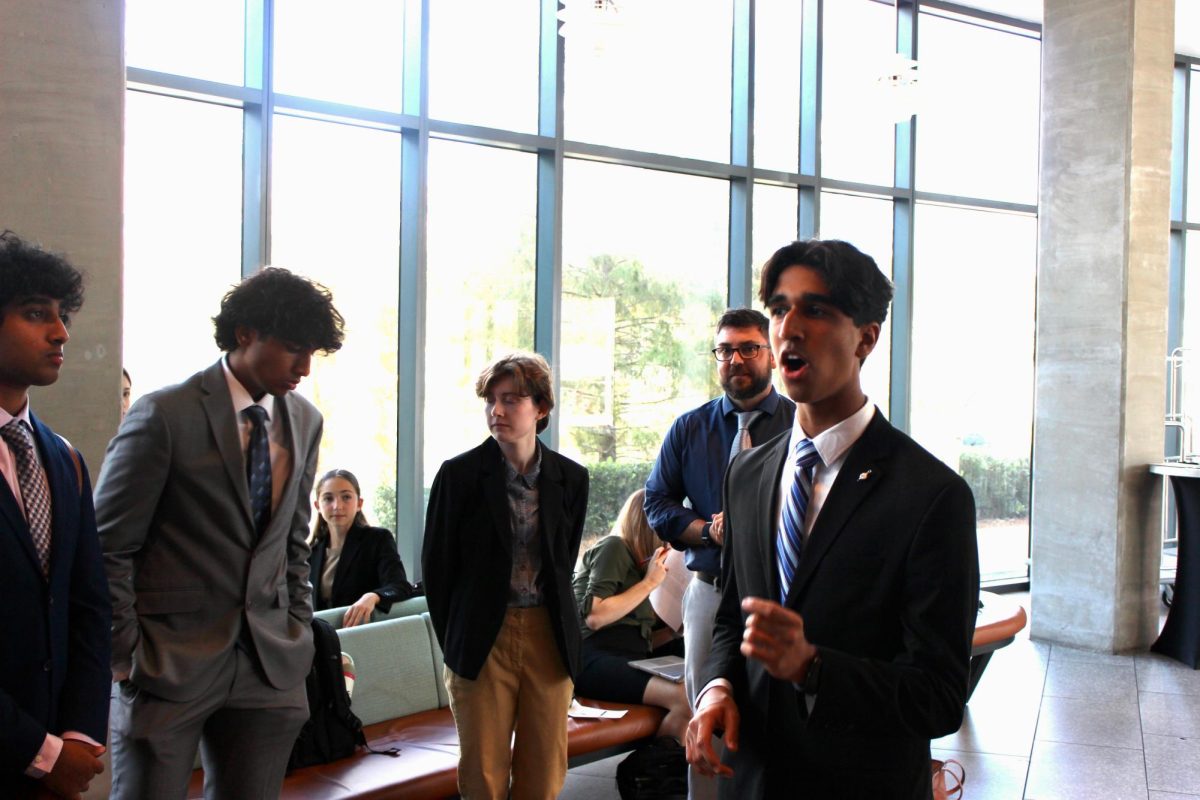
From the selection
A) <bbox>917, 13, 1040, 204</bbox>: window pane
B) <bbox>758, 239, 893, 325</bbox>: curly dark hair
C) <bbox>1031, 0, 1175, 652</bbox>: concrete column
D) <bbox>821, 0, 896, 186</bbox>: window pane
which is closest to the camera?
<bbox>758, 239, 893, 325</bbox>: curly dark hair

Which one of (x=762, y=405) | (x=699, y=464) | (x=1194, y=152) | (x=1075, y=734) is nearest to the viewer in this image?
(x=762, y=405)

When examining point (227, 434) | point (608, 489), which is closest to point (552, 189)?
point (608, 489)

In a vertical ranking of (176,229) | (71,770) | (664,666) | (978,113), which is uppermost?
(978,113)

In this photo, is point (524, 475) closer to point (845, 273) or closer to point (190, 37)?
point (845, 273)

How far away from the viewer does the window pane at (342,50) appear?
528 centimetres

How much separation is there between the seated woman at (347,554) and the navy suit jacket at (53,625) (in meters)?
2.46

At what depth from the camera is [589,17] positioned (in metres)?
4.67

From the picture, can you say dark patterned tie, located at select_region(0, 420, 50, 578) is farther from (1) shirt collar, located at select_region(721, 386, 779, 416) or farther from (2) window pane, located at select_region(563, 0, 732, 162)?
(2) window pane, located at select_region(563, 0, 732, 162)

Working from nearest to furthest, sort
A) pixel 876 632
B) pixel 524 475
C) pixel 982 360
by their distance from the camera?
pixel 876 632
pixel 524 475
pixel 982 360

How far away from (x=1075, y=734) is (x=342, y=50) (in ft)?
16.5

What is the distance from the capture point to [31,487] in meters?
1.97

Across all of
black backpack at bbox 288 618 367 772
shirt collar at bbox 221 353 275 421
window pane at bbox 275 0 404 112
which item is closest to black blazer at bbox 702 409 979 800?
shirt collar at bbox 221 353 275 421

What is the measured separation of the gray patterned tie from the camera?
367cm

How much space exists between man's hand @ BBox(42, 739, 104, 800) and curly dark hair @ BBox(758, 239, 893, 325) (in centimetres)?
147
